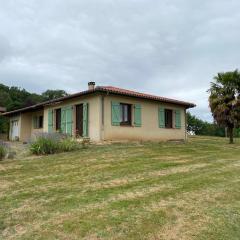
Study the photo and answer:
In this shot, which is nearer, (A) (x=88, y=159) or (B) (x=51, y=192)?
(B) (x=51, y=192)

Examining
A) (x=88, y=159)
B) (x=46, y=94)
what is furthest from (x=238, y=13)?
(x=46, y=94)

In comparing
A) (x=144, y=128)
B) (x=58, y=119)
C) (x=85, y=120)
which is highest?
(x=58, y=119)

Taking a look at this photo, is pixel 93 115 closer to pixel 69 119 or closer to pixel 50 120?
pixel 69 119

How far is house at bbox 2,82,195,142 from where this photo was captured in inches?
688

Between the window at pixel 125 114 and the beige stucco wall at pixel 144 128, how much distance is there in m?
0.30

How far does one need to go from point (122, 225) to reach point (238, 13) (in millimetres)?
10015

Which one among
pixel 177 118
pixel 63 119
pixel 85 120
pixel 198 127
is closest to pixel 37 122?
pixel 63 119

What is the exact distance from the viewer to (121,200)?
6.30m

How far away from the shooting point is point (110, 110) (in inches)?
695

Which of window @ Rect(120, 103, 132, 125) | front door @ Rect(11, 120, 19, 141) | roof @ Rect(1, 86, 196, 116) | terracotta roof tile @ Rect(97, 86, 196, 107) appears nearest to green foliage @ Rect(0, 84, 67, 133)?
front door @ Rect(11, 120, 19, 141)

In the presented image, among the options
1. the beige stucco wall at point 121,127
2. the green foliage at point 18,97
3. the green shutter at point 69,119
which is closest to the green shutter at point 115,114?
the beige stucco wall at point 121,127

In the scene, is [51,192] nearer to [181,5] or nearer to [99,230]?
[99,230]

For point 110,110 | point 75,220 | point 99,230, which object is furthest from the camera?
point 110,110

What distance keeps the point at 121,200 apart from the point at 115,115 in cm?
1160
